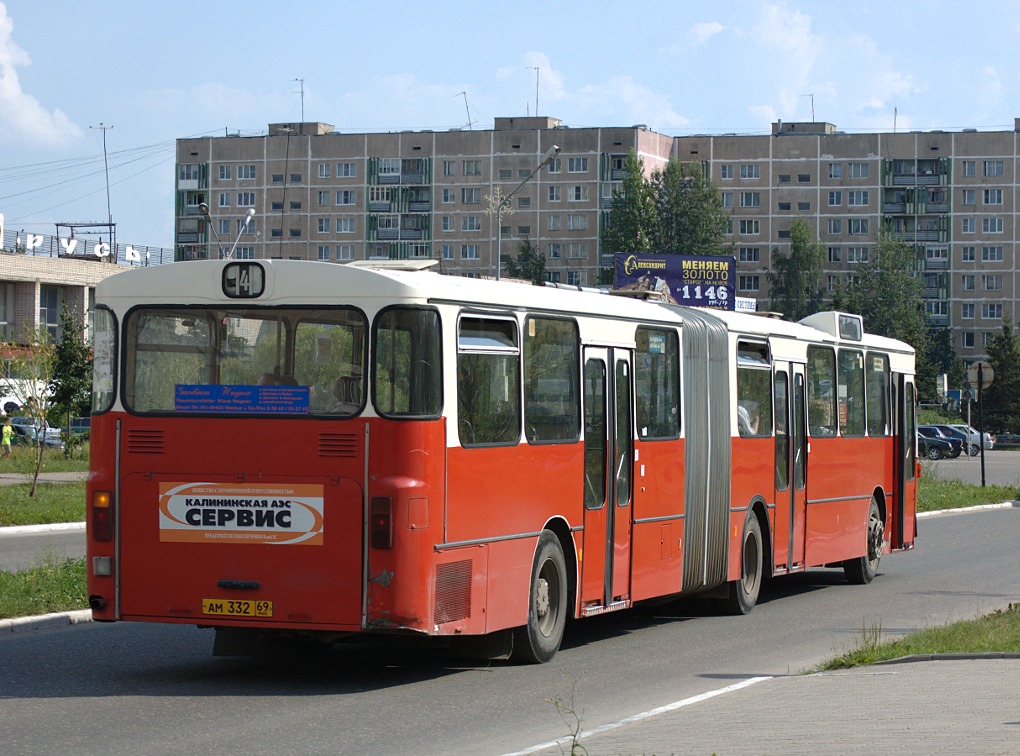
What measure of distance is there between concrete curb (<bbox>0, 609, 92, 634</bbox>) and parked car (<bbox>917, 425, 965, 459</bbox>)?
71608mm

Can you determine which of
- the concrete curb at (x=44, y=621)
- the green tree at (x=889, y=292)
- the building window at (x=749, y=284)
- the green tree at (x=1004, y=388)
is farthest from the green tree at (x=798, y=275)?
the concrete curb at (x=44, y=621)

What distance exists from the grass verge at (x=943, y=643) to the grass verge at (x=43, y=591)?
6.80m

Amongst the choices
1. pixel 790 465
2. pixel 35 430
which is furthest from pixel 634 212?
pixel 790 465

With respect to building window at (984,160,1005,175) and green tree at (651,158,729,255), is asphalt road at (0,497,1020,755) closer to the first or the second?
green tree at (651,158,729,255)

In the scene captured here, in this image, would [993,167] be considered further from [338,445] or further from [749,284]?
[338,445]

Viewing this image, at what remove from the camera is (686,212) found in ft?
435

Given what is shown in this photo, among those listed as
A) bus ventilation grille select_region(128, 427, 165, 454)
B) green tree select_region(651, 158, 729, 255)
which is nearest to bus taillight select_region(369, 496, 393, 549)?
bus ventilation grille select_region(128, 427, 165, 454)

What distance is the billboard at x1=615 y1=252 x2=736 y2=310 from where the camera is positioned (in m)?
73.9

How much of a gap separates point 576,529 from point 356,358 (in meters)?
2.88

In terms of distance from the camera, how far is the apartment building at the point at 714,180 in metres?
142

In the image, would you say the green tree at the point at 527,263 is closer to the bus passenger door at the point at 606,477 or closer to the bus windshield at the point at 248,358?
the bus passenger door at the point at 606,477

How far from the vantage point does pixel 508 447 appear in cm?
1177

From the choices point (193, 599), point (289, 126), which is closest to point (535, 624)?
point (193, 599)

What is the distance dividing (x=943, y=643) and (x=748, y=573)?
14.7ft
